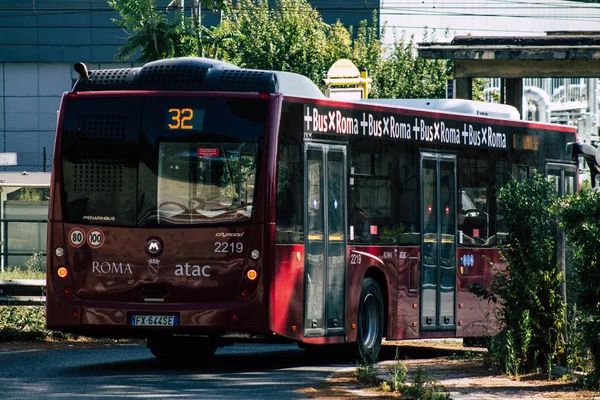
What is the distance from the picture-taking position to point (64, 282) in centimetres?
1394

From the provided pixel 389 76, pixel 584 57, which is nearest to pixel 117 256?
pixel 584 57

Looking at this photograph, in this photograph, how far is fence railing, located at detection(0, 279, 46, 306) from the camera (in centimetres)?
2078

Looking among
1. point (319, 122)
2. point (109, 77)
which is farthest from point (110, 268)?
point (319, 122)

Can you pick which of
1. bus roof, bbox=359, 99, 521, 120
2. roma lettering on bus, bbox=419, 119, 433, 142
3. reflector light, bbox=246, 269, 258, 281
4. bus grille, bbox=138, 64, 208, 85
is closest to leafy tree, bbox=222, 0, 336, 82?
bus roof, bbox=359, 99, 521, 120

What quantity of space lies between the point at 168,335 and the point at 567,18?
62.4 metres

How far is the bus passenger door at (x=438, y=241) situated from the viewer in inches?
661

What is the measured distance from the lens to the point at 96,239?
1383 centimetres

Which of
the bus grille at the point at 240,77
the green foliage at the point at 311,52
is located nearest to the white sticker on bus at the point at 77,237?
the bus grille at the point at 240,77

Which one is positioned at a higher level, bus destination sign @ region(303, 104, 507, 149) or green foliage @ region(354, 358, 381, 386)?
bus destination sign @ region(303, 104, 507, 149)

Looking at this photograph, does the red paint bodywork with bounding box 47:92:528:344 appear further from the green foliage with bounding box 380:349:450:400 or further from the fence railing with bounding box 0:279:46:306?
the fence railing with bounding box 0:279:46:306

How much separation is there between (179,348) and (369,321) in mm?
2243

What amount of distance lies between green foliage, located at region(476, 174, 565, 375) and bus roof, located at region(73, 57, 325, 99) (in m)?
2.58

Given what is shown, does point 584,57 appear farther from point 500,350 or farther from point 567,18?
point 567,18

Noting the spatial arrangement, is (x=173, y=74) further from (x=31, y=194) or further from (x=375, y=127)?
(x=31, y=194)
